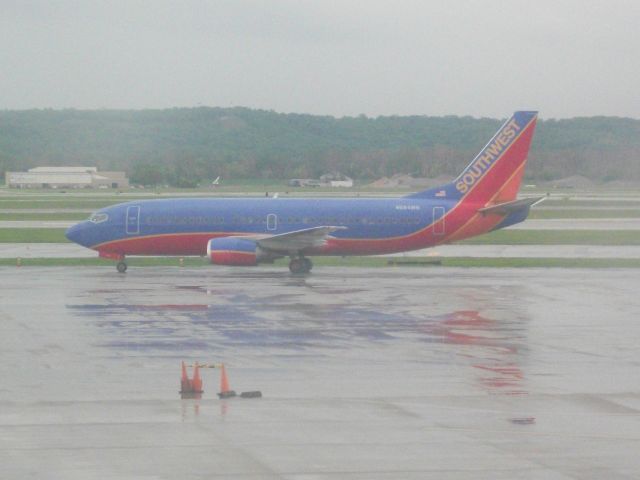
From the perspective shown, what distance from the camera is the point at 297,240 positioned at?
1626 inches

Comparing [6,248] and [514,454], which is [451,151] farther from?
[514,454]

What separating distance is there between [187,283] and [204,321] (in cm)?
1020

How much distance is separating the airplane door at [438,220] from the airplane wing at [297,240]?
352 centimetres

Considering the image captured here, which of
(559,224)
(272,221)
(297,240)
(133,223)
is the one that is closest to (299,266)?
(297,240)

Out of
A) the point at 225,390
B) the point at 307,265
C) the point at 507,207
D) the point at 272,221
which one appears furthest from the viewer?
the point at 272,221

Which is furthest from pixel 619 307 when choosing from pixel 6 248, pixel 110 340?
pixel 6 248

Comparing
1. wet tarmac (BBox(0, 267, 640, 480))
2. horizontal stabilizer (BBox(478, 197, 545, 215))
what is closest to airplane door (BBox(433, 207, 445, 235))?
horizontal stabilizer (BBox(478, 197, 545, 215))

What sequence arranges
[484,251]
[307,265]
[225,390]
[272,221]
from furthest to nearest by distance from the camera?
[484,251], [272,221], [307,265], [225,390]

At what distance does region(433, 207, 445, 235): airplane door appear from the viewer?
139ft

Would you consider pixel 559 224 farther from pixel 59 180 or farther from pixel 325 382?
pixel 59 180

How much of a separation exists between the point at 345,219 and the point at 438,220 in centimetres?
346

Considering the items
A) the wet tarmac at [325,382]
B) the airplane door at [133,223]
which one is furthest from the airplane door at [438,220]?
the airplane door at [133,223]

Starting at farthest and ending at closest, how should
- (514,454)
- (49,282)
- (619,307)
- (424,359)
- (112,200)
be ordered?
(112,200) → (49,282) → (619,307) → (424,359) → (514,454)

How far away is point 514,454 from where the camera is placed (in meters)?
13.9
